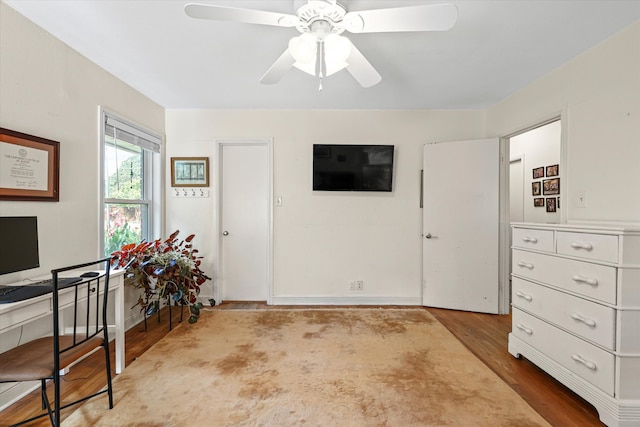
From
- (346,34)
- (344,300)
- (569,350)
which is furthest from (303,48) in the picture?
A: (344,300)

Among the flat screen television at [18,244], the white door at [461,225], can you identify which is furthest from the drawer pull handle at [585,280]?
the flat screen television at [18,244]

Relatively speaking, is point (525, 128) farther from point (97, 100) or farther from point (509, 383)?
point (97, 100)

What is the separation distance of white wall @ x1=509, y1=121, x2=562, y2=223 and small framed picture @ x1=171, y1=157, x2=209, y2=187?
409 cm

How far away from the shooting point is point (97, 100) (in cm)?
242

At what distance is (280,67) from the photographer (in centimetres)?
181

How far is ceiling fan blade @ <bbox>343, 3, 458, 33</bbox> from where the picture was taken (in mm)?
1283

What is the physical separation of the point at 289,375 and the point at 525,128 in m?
3.09

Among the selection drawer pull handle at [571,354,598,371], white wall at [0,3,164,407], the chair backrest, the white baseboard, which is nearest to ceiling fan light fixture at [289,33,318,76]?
the chair backrest

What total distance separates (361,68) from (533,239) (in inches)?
67.6

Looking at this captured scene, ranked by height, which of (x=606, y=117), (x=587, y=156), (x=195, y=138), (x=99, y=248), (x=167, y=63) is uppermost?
(x=167, y=63)

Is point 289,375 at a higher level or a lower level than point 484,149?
lower

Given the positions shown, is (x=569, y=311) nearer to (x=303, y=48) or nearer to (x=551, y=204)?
(x=303, y=48)

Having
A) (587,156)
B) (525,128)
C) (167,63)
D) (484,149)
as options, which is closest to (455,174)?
(484,149)

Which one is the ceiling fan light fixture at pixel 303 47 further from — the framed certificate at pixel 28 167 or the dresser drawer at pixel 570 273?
the dresser drawer at pixel 570 273
